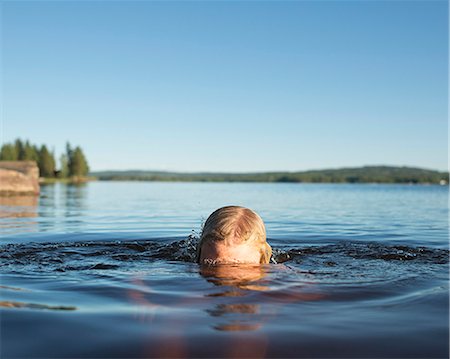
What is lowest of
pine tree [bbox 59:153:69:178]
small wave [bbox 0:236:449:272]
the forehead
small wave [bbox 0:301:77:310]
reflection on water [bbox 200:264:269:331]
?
small wave [bbox 0:236:449:272]

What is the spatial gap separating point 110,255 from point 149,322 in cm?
386

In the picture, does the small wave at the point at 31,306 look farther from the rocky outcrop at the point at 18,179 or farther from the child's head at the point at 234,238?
the rocky outcrop at the point at 18,179

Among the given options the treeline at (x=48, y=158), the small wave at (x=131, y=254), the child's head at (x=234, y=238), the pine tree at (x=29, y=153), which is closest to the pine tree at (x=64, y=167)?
the treeline at (x=48, y=158)

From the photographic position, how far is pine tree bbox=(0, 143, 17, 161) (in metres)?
99.4

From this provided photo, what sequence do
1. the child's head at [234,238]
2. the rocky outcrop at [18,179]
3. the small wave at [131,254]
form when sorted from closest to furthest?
the child's head at [234,238]
the small wave at [131,254]
the rocky outcrop at [18,179]

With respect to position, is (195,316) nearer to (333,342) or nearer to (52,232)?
(333,342)

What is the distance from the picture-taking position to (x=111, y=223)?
13617 millimetres

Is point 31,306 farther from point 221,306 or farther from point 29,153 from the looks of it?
point 29,153

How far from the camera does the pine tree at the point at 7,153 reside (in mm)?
99375

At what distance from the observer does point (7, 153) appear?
10006 centimetres

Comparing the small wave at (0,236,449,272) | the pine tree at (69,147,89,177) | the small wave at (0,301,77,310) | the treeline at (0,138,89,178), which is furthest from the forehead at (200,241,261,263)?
the pine tree at (69,147,89,177)

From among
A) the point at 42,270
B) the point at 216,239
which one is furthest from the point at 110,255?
the point at 216,239

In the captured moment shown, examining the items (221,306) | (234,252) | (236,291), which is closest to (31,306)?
(221,306)

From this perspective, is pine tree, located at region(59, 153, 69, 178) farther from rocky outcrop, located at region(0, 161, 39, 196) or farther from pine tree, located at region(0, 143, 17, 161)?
rocky outcrop, located at region(0, 161, 39, 196)
